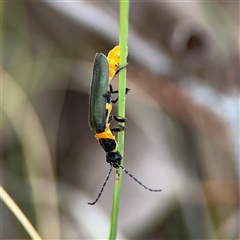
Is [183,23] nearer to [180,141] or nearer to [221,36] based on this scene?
[221,36]

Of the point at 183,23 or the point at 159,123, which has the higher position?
the point at 183,23

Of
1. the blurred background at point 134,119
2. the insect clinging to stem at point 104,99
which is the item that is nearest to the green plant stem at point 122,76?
the insect clinging to stem at point 104,99

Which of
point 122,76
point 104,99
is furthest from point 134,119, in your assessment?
point 122,76

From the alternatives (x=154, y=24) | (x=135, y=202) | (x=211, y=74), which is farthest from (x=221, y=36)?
(x=135, y=202)

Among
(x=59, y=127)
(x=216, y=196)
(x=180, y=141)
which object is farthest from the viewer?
(x=59, y=127)

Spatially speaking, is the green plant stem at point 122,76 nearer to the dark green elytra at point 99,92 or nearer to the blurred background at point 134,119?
A: the dark green elytra at point 99,92

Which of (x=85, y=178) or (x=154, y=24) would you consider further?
(x=154, y=24)
